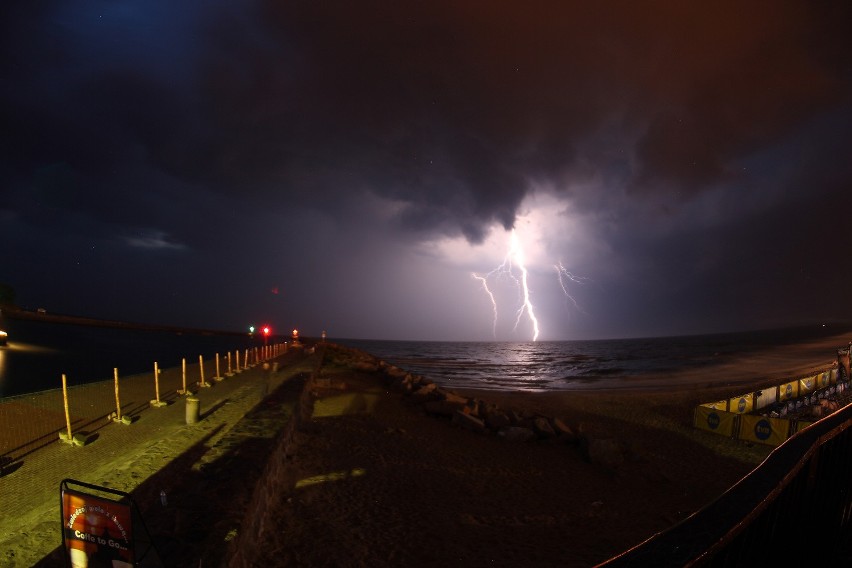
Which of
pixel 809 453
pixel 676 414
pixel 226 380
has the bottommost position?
pixel 676 414

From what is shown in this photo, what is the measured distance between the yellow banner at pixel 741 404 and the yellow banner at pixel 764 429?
352 cm

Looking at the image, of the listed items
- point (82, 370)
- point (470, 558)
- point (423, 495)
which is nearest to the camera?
point (470, 558)

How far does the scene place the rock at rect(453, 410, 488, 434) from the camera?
15617mm

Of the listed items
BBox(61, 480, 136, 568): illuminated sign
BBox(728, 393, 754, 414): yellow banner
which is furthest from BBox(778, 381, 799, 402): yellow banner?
BBox(61, 480, 136, 568): illuminated sign

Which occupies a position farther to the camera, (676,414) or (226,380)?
(226,380)

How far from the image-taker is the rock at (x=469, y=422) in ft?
51.2

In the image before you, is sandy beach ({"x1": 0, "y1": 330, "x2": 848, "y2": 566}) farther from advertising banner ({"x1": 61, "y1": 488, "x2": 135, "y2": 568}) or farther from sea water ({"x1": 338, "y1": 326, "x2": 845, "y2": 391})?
sea water ({"x1": 338, "y1": 326, "x2": 845, "y2": 391})

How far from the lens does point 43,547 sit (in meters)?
5.75

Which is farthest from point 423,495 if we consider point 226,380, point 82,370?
point 82,370

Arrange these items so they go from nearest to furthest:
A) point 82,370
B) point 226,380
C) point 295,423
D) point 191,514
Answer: point 191,514 → point 295,423 → point 226,380 → point 82,370

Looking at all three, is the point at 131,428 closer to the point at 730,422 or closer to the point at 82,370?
the point at 730,422

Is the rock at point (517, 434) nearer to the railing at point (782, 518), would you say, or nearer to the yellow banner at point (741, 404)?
the yellow banner at point (741, 404)

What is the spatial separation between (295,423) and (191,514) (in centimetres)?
696

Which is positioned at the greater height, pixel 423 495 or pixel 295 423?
pixel 295 423
